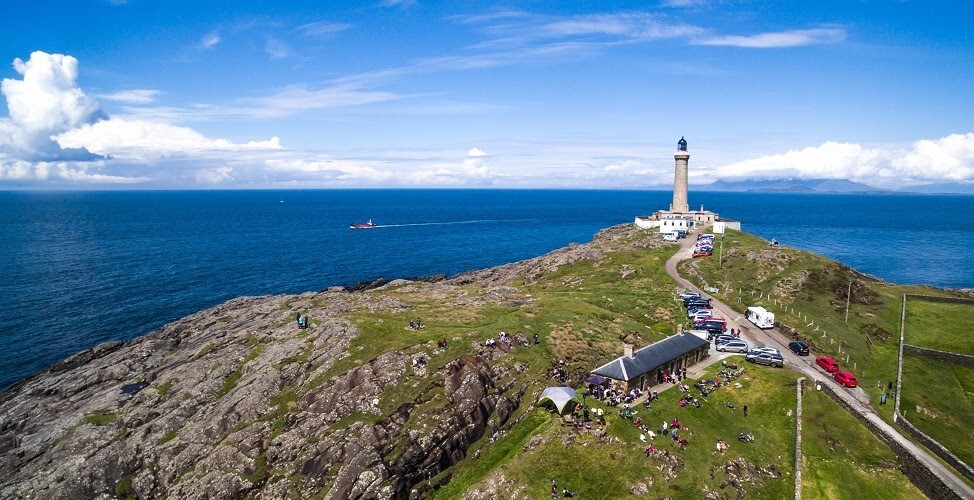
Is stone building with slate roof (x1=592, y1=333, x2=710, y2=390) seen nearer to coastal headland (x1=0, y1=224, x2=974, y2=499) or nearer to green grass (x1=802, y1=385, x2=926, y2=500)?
coastal headland (x1=0, y1=224, x2=974, y2=499)

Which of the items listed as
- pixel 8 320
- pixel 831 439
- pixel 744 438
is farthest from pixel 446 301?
pixel 8 320

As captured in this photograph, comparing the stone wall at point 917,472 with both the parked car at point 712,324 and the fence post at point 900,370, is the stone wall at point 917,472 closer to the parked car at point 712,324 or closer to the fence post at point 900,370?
the fence post at point 900,370

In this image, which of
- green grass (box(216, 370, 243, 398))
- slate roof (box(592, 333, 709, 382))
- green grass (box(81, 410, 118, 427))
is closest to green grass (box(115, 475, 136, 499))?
green grass (box(81, 410, 118, 427))

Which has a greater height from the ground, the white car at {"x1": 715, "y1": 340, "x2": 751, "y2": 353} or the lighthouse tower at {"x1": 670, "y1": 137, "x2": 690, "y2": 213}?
the lighthouse tower at {"x1": 670, "y1": 137, "x2": 690, "y2": 213}

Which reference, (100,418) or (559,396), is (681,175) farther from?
(100,418)

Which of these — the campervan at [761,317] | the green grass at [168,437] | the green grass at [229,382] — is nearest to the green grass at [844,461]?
the campervan at [761,317]
